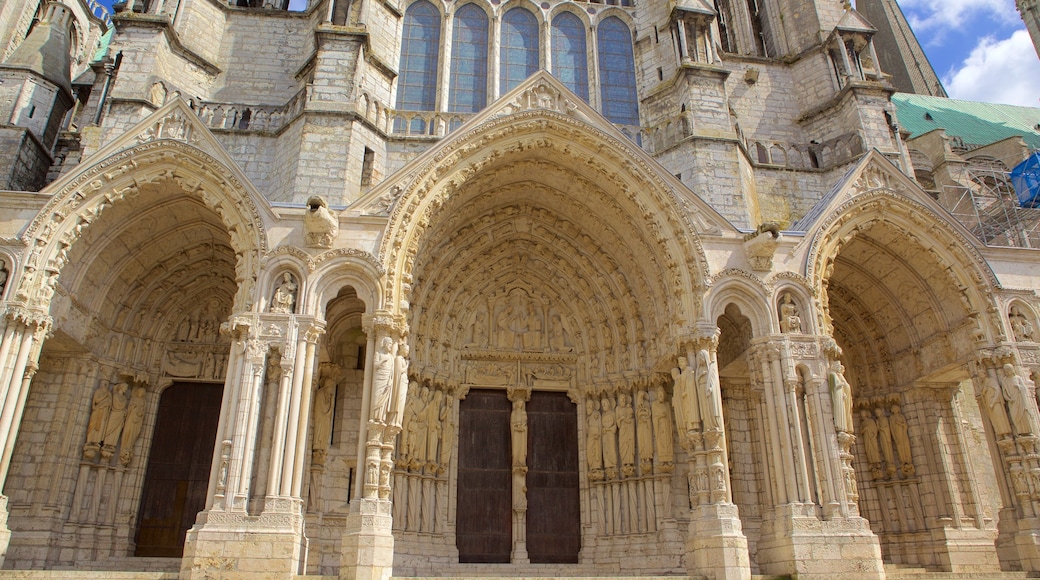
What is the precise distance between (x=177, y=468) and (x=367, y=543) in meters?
4.58

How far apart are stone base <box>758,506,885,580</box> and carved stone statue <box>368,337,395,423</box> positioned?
5.11 metres

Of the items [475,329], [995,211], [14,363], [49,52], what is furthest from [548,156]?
[995,211]

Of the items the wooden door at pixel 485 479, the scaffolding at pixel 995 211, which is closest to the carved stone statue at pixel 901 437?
the scaffolding at pixel 995 211

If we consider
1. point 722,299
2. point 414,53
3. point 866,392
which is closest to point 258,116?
point 414,53

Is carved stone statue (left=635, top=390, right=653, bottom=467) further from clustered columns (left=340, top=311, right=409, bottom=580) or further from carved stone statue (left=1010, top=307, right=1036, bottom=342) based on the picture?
carved stone statue (left=1010, top=307, right=1036, bottom=342)

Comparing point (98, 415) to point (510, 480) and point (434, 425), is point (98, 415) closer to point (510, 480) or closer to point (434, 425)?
point (434, 425)

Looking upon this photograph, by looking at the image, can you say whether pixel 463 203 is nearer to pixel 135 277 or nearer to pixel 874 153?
pixel 135 277

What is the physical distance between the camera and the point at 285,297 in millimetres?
9023

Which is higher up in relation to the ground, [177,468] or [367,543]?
[177,468]

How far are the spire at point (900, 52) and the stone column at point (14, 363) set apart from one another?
32.4m

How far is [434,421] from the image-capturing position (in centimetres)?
1106

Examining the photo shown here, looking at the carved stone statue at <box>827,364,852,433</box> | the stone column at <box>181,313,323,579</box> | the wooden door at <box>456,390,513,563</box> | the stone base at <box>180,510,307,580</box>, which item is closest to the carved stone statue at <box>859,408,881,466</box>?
the carved stone statue at <box>827,364,852,433</box>

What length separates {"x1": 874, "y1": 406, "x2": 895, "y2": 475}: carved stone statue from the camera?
11.3 meters

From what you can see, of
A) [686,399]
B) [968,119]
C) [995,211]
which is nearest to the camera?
[686,399]
